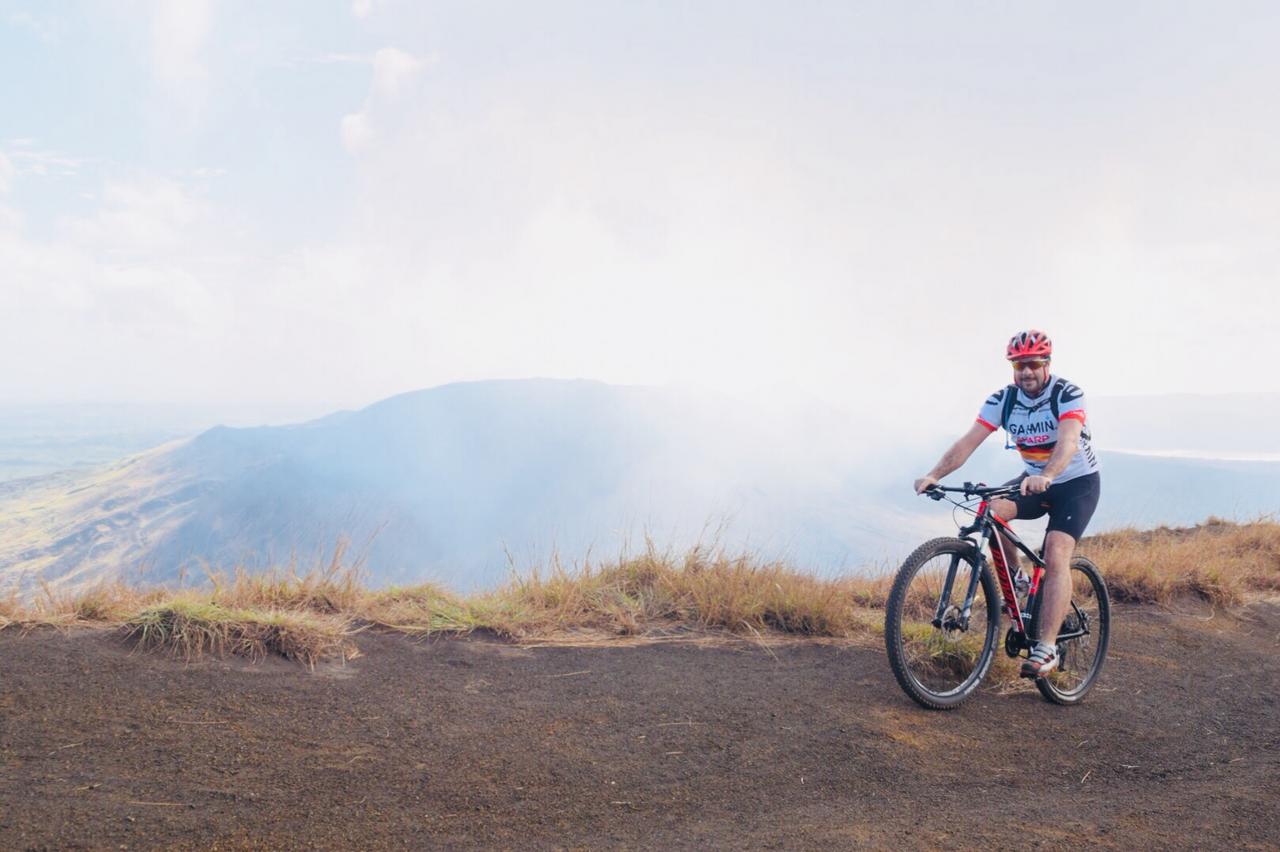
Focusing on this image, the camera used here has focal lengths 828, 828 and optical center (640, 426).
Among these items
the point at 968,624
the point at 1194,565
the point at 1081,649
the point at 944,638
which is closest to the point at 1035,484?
the point at 968,624

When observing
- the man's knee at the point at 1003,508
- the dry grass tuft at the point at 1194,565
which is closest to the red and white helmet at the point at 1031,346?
the man's knee at the point at 1003,508

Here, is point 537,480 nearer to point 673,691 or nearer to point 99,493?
point 99,493

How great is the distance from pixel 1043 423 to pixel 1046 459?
0.26 metres

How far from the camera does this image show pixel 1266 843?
3.78 meters

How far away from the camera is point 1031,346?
5930 mm

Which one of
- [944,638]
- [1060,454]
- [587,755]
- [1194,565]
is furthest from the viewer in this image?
[1194,565]

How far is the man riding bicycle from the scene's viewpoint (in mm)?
5734

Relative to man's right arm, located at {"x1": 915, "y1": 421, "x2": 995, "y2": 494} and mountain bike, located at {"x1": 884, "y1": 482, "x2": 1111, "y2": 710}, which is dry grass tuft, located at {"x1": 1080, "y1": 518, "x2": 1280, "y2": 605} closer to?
mountain bike, located at {"x1": 884, "y1": 482, "x2": 1111, "y2": 710}

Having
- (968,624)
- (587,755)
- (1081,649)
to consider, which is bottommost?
(587,755)

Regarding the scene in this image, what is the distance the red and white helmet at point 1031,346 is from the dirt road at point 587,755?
97.4 inches

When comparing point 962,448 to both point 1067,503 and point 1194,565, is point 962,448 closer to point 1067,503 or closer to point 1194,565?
point 1067,503

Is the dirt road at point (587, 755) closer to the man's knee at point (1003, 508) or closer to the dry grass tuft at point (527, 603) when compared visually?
the dry grass tuft at point (527, 603)

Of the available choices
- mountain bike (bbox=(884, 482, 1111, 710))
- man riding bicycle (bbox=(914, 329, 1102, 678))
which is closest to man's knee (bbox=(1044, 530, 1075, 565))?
man riding bicycle (bbox=(914, 329, 1102, 678))

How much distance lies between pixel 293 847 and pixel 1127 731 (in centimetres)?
508
